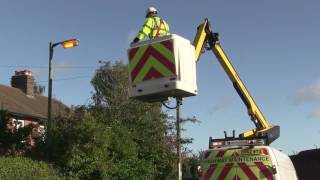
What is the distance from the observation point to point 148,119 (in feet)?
94.1

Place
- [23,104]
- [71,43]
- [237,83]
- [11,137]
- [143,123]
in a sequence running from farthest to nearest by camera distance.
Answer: [23,104], [143,123], [11,137], [71,43], [237,83]

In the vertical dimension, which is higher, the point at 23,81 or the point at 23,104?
the point at 23,81

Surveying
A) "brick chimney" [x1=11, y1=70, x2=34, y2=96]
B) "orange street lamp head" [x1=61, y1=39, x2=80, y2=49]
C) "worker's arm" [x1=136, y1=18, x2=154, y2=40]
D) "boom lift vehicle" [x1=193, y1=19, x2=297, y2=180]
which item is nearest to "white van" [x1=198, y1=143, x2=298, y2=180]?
"boom lift vehicle" [x1=193, y1=19, x2=297, y2=180]

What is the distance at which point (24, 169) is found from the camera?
20000 mm

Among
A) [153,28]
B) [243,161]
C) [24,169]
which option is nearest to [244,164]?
[243,161]

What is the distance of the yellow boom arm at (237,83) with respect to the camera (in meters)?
13.4

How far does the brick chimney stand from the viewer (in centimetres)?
4297

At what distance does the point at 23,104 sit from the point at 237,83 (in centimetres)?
2663

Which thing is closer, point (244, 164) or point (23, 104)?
point (244, 164)

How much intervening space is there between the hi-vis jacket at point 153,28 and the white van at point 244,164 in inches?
108

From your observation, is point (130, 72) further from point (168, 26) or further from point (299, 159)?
point (299, 159)

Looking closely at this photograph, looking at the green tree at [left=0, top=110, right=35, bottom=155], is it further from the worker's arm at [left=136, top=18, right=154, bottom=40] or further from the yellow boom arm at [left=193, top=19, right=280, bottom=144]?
the worker's arm at [left=136, top=18, right=154, bottom=40]

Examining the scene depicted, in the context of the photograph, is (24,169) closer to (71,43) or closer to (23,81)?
(71,43)

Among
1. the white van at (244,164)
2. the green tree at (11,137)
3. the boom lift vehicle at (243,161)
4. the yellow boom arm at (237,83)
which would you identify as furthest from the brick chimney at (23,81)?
the white van at (244,164)
